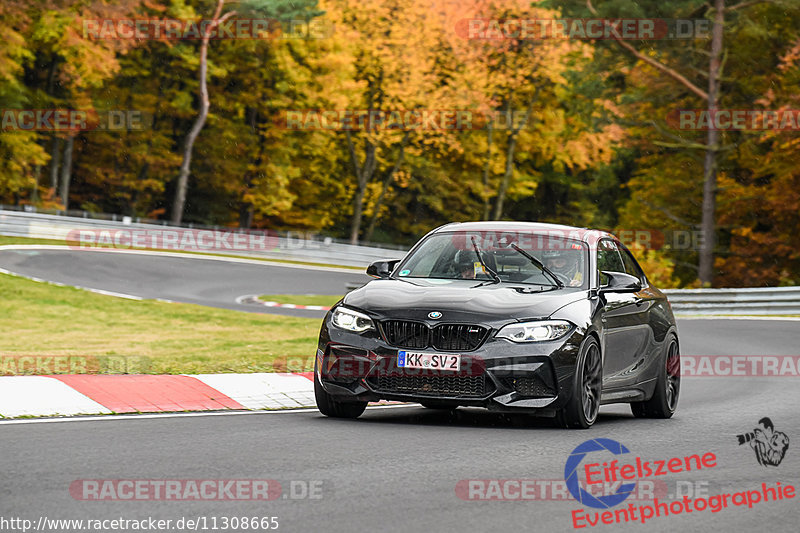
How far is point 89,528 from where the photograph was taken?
5.57m

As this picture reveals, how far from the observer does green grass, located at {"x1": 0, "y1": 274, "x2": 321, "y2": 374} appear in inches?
552

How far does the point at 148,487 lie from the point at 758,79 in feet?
126

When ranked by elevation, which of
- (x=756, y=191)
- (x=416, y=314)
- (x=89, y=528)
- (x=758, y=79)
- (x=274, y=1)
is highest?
(x=274, y=1)

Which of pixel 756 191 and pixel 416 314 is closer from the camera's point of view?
pixel 416 314

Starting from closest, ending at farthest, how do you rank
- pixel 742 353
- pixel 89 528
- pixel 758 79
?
1. pixel 89 528
2. pixel 742 353
3. pixel 758 79

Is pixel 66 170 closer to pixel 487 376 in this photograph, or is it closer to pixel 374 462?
pixel 487 376

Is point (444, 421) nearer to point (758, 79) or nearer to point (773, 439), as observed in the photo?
point (773, 439)

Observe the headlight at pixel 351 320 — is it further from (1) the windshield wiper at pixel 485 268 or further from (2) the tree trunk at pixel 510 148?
(2) the tree trunk at pixel 510 148

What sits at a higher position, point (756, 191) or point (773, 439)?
point (756, 191)

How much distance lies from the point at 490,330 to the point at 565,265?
1528mm

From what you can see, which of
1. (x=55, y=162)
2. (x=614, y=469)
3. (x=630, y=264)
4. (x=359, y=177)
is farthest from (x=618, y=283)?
(x=55, y=162)

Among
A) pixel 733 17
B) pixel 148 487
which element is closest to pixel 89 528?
pixel 148 487

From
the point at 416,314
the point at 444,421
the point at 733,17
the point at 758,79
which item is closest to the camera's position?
the point at 416,314

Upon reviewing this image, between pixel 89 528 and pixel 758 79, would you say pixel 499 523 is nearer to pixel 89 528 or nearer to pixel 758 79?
pixel 89 528
